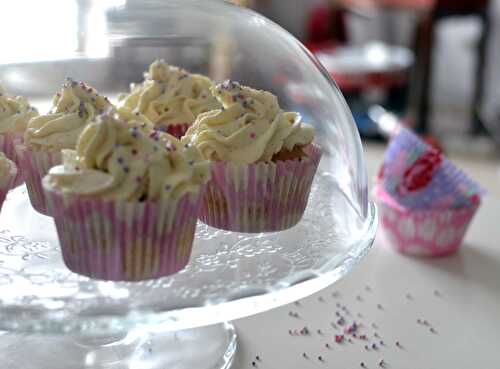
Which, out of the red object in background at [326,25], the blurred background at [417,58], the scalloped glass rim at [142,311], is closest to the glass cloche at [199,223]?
the scalloped glass rim at [142,311]

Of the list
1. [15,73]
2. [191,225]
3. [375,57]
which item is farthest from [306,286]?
[375,57]

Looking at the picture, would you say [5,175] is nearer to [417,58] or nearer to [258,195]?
[258,195]

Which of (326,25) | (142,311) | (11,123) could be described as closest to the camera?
(142,311)

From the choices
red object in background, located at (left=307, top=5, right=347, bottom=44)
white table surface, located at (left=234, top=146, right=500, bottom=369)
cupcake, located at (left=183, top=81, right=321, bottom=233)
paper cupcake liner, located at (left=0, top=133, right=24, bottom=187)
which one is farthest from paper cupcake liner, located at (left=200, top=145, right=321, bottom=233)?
red object in background, located at (left=307, top=5, right=347, bottom=44)

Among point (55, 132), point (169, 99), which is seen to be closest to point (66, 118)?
point (55, 132)

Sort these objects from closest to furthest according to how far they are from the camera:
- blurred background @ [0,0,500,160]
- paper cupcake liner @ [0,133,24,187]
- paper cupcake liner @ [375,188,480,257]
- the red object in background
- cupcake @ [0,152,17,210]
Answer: cupcake @ [0,152,17,210] < paper cupcake liner @ [0,133,24,187] < paper cupcake liner @ [375,188,480,257] < blurred background @ [0,0,500,160] < the red object in background

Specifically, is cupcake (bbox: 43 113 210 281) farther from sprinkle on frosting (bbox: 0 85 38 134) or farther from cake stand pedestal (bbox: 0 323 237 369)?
sprinkle on frosting (bbox: 0 85 38 134)

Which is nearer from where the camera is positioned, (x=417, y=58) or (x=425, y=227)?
(x=425, y=227)
